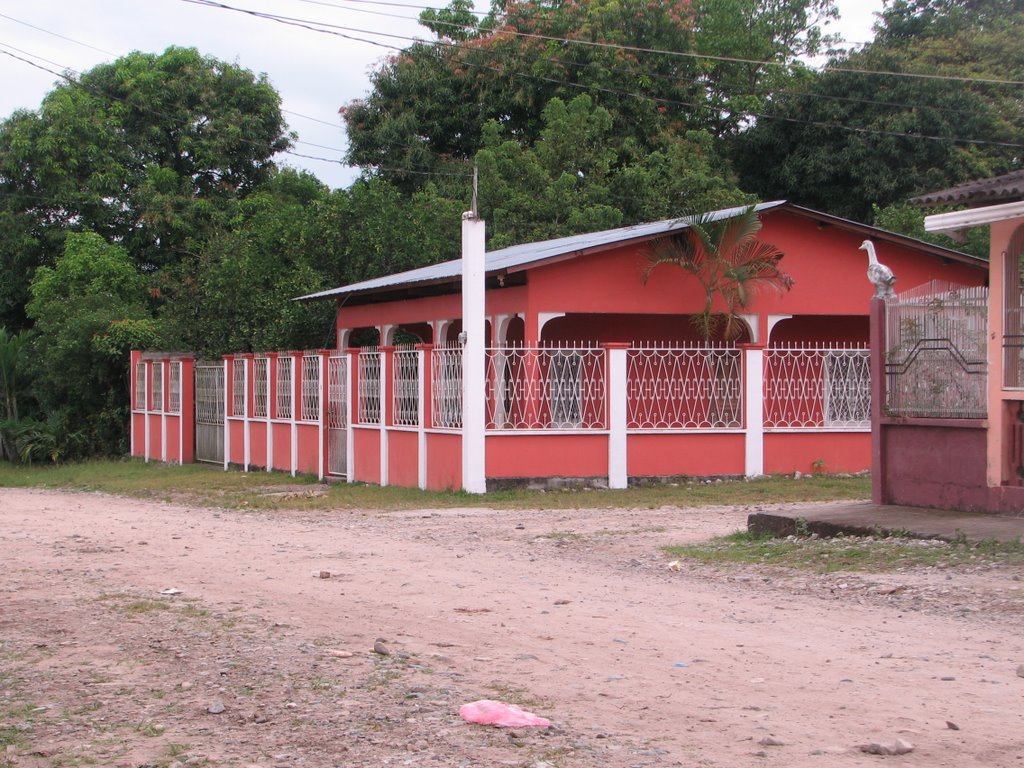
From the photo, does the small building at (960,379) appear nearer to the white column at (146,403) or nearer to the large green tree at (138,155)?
the white column at (146,403)

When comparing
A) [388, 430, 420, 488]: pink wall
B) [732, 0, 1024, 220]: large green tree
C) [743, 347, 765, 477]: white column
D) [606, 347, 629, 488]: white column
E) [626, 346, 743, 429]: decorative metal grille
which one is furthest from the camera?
[732, 0, 1024, 220]: large green tree

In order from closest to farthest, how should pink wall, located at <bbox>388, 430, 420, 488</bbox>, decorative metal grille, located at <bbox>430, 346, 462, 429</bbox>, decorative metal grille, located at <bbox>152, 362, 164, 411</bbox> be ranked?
decorative metal grille, located at <bbox>430, 346, 462, 429</bbox> < pink wall, located at <bbox>388, 430, 420, 488</bbox> < decorative metal grille, located at <bbox>152, 362, 164, 411</bbox>

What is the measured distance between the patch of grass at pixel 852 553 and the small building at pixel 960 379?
63.1 inches

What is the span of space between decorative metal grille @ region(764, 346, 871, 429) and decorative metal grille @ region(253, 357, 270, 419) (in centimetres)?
862

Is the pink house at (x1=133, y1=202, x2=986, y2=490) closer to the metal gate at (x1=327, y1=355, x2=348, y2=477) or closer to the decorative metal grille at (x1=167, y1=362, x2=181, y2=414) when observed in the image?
the metal gate at (x1=327, y1=355, x2=348, y2=477)

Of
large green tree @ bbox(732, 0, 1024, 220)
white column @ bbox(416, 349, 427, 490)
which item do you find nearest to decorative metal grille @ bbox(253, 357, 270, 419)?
white column @ bbox(416, 349, 427, 490)

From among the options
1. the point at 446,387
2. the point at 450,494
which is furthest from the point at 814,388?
the point at 450,494

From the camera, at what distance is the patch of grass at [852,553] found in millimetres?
9552

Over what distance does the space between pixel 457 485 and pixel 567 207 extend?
1574 cm

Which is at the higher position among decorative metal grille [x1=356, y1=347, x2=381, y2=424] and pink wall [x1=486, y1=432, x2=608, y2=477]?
decorative metal grille [x1=356, y1=347, x2=381, y2=424]

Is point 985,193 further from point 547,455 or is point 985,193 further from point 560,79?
point 560,79

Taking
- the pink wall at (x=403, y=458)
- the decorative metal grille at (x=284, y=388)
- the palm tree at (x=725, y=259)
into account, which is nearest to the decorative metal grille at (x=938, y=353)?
the palm tree at (x=725, y=259)

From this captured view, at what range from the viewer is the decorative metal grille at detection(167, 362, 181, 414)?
24734 millimetres

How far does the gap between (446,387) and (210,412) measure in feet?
28.8
